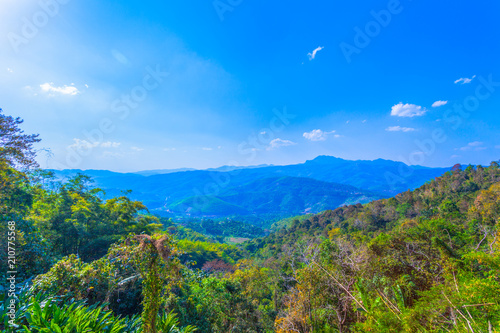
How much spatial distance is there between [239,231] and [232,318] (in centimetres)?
8727

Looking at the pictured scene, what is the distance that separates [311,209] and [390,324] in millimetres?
181415

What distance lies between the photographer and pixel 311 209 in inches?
6826

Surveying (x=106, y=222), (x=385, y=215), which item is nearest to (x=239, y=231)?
(x=385, y=215)

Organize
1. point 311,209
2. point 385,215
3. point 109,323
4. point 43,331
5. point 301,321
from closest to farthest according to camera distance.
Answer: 1. point 43,331
2. point 109,323
3. point 301,321
4. point 385,215
5. point 311,209

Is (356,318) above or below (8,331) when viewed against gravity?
below

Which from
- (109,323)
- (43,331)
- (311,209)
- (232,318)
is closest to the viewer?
(43,331)

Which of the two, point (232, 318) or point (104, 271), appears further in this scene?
point (232, 318)

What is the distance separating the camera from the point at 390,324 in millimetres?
3504

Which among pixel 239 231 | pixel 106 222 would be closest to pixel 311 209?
pixel 239 231

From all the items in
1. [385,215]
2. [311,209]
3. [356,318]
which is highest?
[356,318]

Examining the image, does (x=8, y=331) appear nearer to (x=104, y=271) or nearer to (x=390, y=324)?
(x=104, y=271)

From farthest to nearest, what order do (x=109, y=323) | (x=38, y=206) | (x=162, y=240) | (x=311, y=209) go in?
(x=311, y=209) < (x=38, y=206) < (x=162, y=240) < (x=109, y=323)

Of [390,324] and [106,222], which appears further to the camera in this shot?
[106,222]

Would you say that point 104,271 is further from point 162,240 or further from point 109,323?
point 162,240
